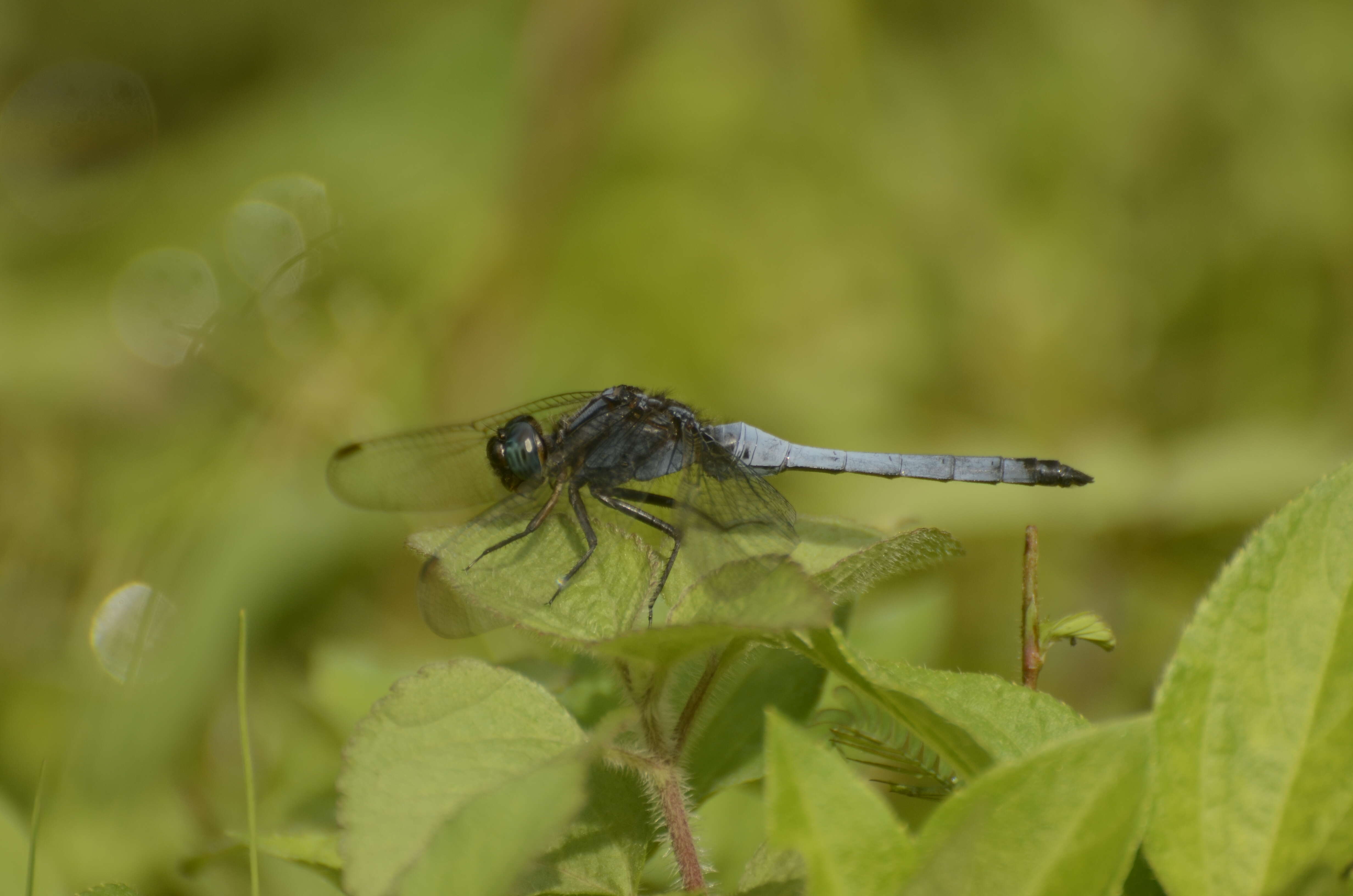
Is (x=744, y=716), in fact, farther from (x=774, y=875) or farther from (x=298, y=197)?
(x=298, y=197)

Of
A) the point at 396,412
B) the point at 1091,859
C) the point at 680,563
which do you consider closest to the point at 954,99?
the point at 396,412

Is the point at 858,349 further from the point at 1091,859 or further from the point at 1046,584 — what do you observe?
the point at 1091,859

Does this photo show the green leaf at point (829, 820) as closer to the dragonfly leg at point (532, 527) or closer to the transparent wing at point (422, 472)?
the dragonfly leg at point (532, 527)

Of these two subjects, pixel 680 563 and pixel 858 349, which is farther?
pixel 858 349

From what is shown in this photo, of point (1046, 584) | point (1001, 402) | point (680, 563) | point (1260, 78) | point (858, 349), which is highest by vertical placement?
point (1260, 78)

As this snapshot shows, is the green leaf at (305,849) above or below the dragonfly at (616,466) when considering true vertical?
below

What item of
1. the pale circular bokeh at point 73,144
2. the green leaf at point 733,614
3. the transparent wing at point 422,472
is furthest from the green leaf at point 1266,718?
the pale circular bokeh at point 73,144

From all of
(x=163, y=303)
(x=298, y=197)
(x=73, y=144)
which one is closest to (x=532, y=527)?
(x=163, y=303)
